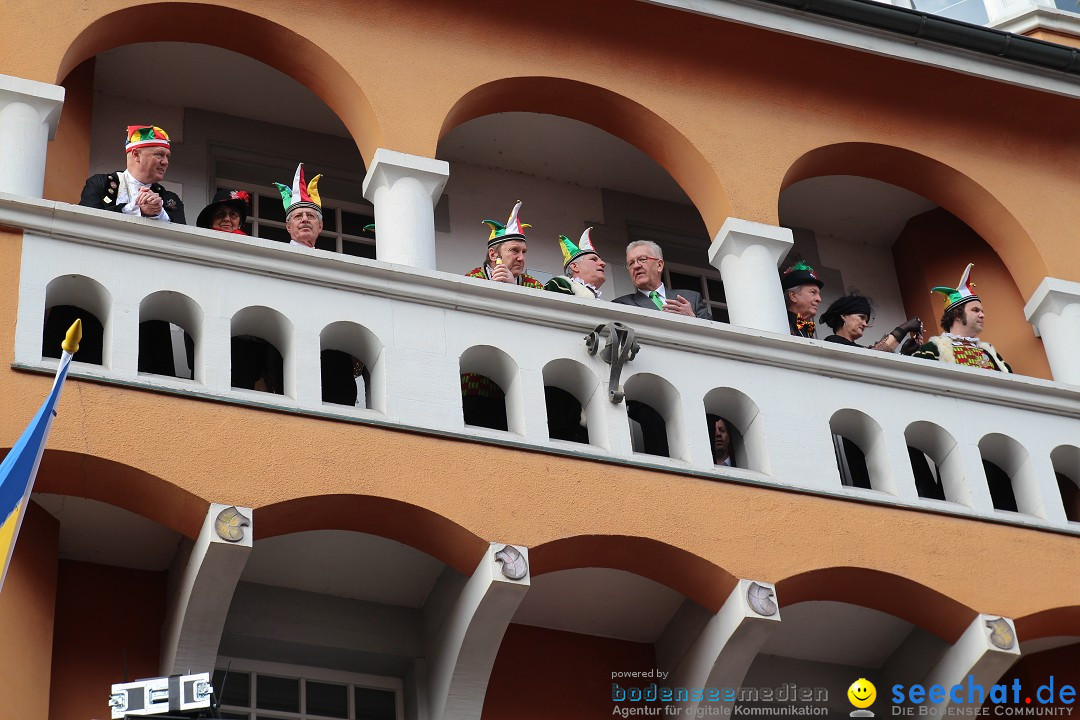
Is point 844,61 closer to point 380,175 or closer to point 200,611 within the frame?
point 380,175

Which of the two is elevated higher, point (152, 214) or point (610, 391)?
point (152, 214)

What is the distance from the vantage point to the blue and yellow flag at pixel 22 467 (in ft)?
25.5

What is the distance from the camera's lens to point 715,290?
13.7 metres

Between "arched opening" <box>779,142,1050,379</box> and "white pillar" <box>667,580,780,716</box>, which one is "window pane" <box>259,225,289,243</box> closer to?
"arched opening" <box>779,142,1050,379</box>

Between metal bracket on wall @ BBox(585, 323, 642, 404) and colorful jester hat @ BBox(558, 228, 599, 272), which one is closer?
metal bracket on wall @ BBox(585, 323, 642, 404)

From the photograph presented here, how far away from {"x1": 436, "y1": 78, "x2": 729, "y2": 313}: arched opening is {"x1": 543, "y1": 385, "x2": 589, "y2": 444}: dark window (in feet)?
6.08

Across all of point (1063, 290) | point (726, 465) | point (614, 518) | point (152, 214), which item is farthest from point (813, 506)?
point (152, 214)

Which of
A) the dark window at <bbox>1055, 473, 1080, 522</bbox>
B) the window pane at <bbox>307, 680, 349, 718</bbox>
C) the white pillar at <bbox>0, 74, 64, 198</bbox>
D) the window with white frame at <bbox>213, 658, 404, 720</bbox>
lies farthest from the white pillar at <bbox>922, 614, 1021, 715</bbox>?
the white pillar at <bbox>0, 74, 64, 198</bbox>

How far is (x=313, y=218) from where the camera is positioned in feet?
34.7

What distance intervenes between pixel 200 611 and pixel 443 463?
1.39m

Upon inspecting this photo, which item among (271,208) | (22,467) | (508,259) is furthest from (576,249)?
(22,467)

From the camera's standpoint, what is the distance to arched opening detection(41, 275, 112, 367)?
946cm

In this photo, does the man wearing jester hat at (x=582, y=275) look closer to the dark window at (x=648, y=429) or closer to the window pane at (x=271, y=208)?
the dark window at (x=648, y=429)

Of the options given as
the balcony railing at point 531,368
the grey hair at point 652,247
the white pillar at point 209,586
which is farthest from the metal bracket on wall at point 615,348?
the white pillar at point 209,586
